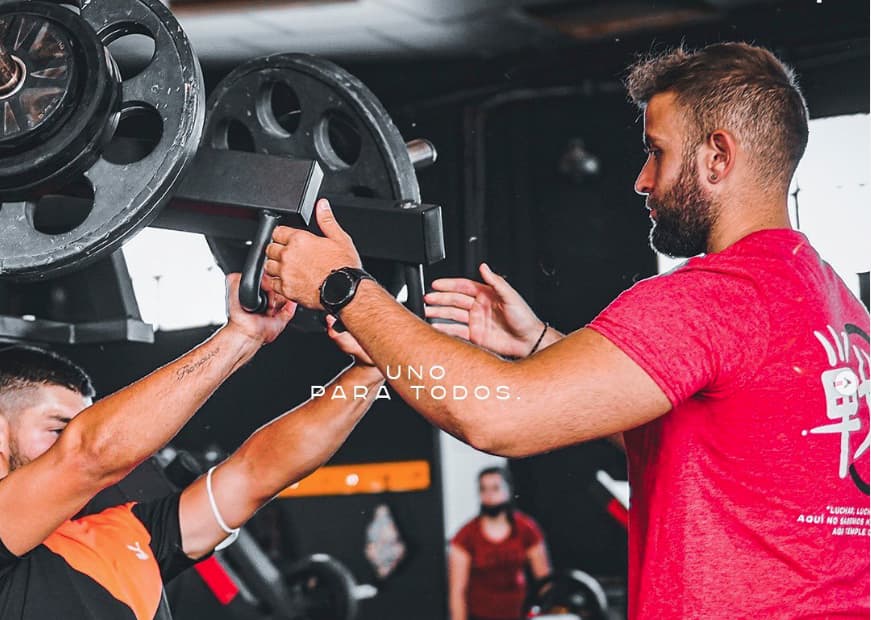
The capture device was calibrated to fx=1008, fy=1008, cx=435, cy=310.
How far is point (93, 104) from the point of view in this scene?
4.32 feet

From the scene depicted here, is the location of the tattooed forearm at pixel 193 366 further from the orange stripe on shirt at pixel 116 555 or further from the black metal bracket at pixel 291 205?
the orange stripe on shirt at pixel 116 555

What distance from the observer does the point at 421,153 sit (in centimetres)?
161

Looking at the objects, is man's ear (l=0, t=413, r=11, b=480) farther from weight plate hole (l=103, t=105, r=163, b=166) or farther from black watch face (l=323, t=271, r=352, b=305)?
black watch face (l=323, t=271, r=352, b=305)

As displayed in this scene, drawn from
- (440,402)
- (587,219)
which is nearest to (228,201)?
(440,402)

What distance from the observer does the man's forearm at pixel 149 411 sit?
1.43 meters

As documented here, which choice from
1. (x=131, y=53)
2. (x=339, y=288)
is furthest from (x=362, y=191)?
(x=131, y=53)

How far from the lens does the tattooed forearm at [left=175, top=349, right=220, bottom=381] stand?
1442mm

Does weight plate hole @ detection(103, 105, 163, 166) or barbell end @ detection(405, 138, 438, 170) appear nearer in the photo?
weight plate hole @ detection(103, 105, 163, 166)

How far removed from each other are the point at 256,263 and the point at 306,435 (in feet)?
1.19

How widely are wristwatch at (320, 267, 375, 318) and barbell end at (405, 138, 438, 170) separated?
0.33 meters

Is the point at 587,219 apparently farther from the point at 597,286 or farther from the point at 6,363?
the point at 6,363

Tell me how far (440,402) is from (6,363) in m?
0.85

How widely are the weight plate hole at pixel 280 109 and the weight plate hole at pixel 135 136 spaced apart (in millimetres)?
189

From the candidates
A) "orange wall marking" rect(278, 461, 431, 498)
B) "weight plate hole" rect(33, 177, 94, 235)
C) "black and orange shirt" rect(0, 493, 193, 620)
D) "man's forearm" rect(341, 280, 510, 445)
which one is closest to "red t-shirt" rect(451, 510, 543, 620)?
"orange wall marking" rect(278, 461, 431, 498)
